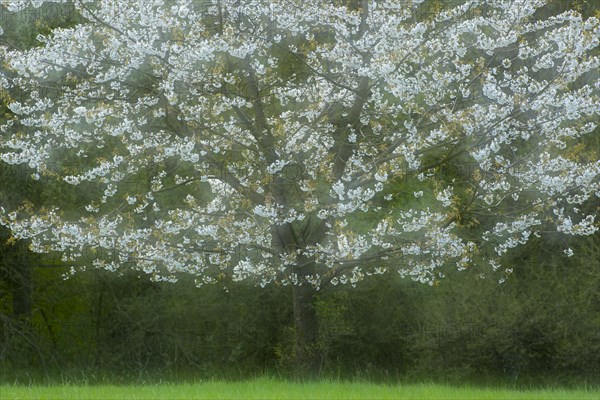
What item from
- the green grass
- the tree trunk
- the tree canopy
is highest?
the tree canopy

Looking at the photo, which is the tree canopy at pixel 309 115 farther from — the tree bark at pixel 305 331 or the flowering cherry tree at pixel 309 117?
the tree bark at pixel 305 331

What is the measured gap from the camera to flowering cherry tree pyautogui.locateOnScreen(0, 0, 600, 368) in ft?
30.2

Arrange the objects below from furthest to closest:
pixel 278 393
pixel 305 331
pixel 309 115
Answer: pixel 305 331 → pixel 309 115 → pixel 278 393

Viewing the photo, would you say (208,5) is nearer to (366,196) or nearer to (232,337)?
A: (366,196)

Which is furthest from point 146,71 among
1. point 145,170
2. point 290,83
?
point 145,170

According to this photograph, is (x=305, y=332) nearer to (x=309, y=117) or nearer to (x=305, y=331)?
(x=305, y=331)

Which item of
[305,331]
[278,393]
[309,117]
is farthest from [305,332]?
[278,393]

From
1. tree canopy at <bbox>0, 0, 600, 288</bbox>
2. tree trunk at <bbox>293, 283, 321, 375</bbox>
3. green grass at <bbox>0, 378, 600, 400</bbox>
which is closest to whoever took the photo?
green grass at <bbox>0, 378, 600, 400</bbox>

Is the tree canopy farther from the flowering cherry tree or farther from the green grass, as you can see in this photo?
the green grass

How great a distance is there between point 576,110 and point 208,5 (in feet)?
14.8

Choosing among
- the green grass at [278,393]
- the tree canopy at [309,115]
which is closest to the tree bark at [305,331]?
the tree canopy at [309,115]

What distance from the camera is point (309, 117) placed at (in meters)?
10.6

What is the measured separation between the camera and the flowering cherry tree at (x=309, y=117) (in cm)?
921

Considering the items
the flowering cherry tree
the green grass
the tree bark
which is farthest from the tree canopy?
the green grass
